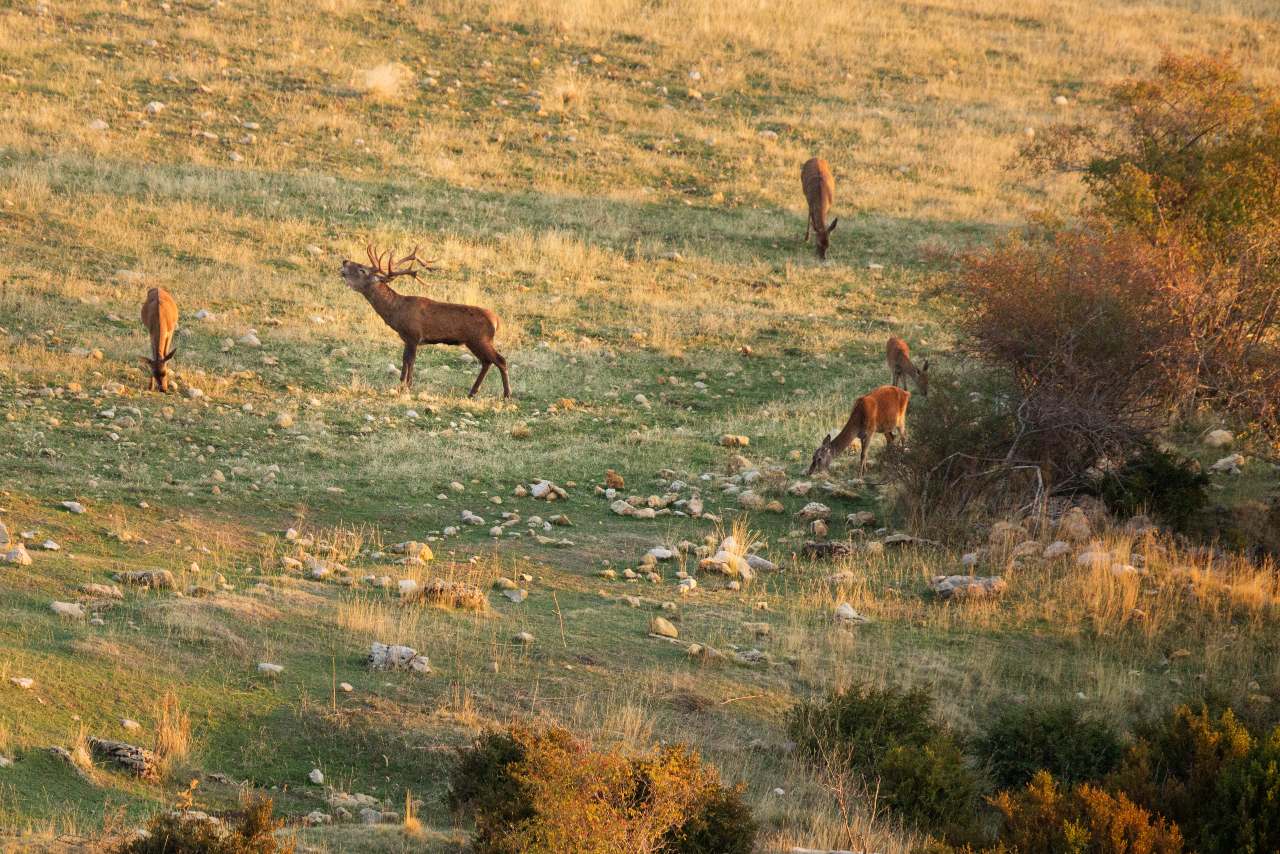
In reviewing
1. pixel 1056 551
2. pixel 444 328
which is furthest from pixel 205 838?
pixel 444 328

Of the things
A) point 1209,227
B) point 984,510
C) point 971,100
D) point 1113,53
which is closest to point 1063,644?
point 984,510

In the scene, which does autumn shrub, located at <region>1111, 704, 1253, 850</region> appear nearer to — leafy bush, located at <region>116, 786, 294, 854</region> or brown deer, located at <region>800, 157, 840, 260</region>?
leafy bush, located at <region>116, 786, 294, 854</region>

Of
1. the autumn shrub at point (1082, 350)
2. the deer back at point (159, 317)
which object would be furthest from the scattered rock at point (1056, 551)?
the deer back at point (159, 317)

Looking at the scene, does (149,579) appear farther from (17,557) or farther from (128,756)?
(128,756)

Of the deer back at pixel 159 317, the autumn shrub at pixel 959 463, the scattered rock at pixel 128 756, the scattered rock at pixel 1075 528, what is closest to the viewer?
the scattered rock at pixel 128 756

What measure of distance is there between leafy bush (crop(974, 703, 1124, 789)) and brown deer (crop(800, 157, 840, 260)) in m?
17.2

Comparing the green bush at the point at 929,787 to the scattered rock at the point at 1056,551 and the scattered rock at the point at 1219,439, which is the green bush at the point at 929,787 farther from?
the scattered rock at the point at 1219,439

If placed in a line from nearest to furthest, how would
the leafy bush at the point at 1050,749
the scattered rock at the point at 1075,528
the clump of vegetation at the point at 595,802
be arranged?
the clump of vegetation at the point at 595,802 → the leafy bush at the point at 1050,749 → the scattered rock at the point at 1075,528

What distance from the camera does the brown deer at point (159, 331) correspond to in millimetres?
15828

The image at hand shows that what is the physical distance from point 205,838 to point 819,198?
22.4m

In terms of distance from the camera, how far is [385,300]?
59.7ft

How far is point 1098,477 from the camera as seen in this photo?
13688 mm

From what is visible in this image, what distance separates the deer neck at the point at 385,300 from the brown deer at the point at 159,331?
254 cm

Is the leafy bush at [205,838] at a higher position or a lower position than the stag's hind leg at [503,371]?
lower
